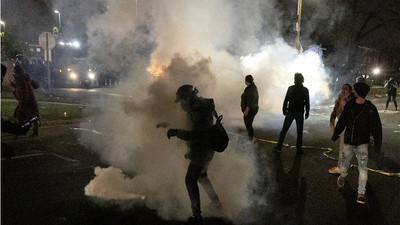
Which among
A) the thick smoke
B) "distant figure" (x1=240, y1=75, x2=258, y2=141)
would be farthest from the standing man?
the thick smoke

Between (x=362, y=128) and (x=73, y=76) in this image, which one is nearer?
(x=362, y=128)

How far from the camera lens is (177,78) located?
5.89 metres

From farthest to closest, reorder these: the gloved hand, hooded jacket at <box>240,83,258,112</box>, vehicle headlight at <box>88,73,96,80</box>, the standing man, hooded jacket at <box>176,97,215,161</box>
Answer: vehicle headlight at <box>88,73,96,80</box> < hooded jacket at <box>240,83,258,112</box> < the standing man < hooded jacket at <box>176,97,215,161</box> < the gloved hand

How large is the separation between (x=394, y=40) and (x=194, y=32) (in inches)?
1226

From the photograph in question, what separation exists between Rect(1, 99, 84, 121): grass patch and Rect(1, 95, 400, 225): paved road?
3347 millimetres

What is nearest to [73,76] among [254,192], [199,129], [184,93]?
[254,192]

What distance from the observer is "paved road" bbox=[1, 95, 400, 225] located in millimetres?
4102

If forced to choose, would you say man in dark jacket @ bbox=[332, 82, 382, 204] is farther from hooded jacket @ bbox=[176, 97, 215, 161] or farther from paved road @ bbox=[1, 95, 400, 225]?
hooded jacket @ bbox=[176, 97, 215, 161]

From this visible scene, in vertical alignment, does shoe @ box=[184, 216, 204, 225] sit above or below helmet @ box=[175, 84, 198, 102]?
below

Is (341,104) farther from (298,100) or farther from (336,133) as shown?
(298,100)

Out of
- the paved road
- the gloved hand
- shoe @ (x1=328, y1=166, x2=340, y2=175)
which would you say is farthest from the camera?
shoe @ (x1=328, y1=166, x2=340, y2=175)

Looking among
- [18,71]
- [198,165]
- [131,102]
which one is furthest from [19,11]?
[198,165]

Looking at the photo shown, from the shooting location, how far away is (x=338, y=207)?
453 centimetres

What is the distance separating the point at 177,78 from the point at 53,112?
8.14 meters
